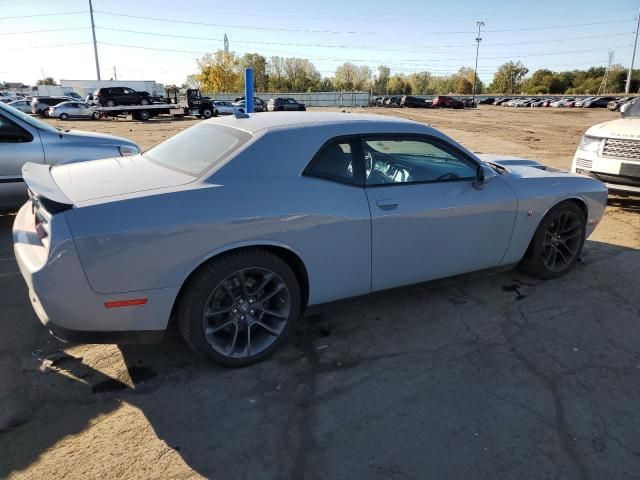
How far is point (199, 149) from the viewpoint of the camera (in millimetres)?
3254

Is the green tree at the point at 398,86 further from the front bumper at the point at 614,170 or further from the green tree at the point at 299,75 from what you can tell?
the front bumper at the point at 614,170

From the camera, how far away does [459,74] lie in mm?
132000

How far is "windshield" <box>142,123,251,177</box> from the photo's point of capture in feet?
9.76

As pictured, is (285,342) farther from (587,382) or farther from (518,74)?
(518,74)

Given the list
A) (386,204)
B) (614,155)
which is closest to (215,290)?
(386,204)

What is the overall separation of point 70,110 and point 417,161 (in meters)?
35.2

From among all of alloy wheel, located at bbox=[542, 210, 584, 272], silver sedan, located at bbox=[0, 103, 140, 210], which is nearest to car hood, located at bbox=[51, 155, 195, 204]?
silver sedan, located at bbox=[0, 103, 140, 210]

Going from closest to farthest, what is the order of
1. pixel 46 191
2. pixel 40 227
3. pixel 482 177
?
pixel 46 191
pixel 40 227
pixel 482 177

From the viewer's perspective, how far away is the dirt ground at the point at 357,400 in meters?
2.24

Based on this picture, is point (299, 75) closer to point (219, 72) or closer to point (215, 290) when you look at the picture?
point (219, 72)

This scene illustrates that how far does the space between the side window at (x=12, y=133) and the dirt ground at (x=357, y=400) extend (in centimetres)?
248

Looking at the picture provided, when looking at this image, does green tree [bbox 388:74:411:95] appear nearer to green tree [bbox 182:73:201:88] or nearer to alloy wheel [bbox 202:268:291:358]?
green tree [bbox 182:73:201:88]

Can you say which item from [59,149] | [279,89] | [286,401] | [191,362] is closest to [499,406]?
[286,401]

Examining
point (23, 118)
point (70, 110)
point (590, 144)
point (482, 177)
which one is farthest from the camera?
point (70, 110)
